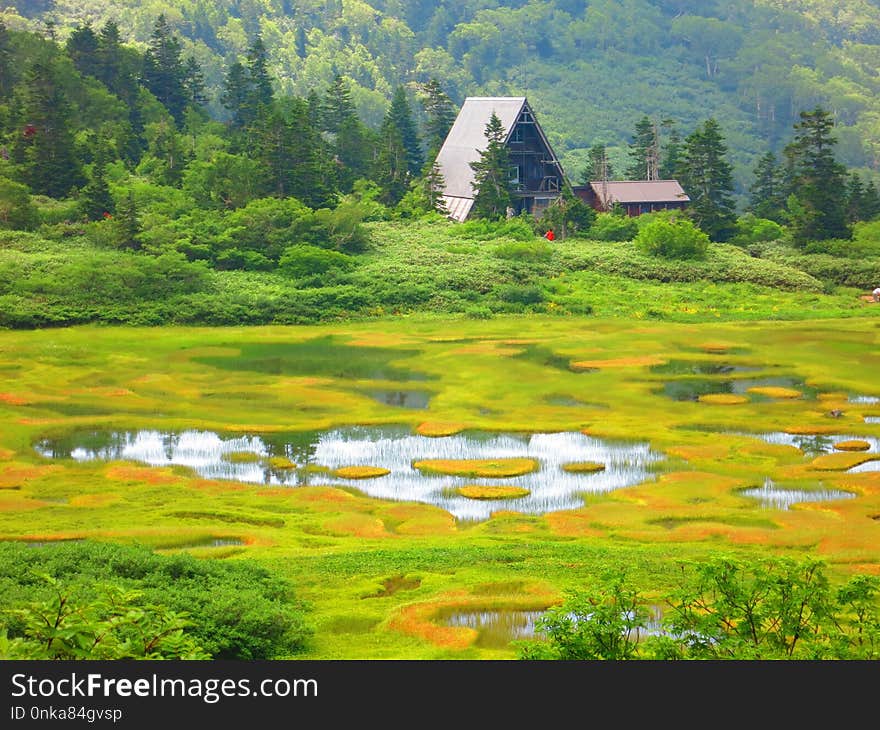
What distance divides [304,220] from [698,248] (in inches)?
816

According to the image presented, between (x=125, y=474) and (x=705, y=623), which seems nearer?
(x=705, y=623)

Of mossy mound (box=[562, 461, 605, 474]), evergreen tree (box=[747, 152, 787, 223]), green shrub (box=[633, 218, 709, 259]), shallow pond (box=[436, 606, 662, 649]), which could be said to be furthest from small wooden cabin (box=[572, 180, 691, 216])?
shallow pond (box=[436, 606, 662, 649])

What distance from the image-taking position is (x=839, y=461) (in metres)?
31.4

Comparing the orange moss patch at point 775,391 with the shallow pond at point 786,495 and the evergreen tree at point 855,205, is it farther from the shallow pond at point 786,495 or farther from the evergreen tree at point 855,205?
the evergreen tree at point 855,205

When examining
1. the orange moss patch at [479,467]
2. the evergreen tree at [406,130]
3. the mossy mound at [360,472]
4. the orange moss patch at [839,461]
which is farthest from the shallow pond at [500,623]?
the evergreen tree at [406,130]

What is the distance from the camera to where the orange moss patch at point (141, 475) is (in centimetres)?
2978

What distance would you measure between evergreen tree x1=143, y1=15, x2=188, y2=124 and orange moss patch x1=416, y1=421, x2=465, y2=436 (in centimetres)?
5427

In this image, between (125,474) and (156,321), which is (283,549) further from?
(156,321)

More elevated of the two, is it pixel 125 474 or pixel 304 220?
pixel 304 220

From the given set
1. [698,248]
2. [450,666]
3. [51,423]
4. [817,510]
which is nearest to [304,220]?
[698,248]

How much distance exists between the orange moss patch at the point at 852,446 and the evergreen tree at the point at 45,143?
46073mm

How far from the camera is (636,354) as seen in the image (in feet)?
154

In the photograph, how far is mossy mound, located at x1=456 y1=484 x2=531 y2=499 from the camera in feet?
94.0

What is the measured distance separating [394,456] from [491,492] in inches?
168
